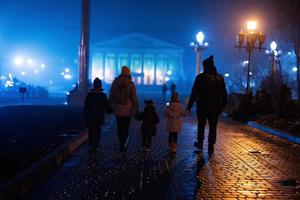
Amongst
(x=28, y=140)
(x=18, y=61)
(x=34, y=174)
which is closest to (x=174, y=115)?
(x=28, y=140)

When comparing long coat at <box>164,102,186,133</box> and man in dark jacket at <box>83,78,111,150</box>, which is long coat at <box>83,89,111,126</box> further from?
long coat at <box>164,102,186,133</box>

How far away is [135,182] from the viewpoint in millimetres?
7621

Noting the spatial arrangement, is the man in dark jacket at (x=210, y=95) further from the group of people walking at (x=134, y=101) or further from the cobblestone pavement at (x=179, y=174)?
the cobblestone pavement at (x=179, y=174)

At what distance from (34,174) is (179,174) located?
235 centimetres

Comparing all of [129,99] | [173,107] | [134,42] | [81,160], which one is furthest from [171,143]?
[134,42]

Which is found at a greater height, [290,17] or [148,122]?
[290,17]

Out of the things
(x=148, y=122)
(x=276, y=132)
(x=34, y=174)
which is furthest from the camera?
(x=276, y=132)

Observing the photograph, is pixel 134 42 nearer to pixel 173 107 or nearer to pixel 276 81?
pixel 276 81

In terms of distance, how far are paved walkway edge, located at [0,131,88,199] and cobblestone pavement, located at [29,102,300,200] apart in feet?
0.56

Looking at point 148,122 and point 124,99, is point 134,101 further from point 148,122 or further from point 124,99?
point 148,122

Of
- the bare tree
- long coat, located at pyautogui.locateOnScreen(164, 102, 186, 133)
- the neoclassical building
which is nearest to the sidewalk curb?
long coat, located at pyautogui.locateOnScreen(164, 102, 186, 133)

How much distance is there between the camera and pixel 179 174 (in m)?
8.30

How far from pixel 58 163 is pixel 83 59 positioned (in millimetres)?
22850

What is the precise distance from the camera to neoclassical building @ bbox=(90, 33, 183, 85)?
3711 inches
